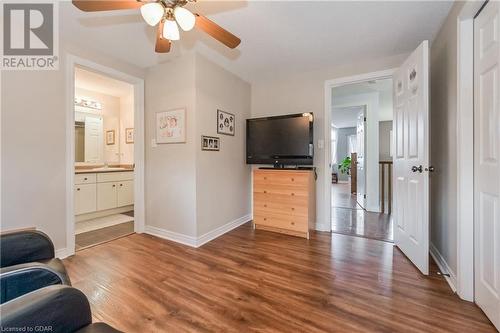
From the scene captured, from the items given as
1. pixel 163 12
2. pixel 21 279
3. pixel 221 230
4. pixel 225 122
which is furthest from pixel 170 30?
pixel 221 230

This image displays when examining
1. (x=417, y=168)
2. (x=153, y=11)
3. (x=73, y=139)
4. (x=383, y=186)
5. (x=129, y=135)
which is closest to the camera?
(x=153, y=11)

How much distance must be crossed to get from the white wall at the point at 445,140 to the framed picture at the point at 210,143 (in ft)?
7.90

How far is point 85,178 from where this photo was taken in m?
3.61

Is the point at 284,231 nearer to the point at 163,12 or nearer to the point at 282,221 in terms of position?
the point at 282,221

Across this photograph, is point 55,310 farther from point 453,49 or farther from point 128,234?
point 453,49

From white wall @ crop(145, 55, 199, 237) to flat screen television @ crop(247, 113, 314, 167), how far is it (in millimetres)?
1026

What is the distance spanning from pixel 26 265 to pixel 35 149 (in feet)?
5.71

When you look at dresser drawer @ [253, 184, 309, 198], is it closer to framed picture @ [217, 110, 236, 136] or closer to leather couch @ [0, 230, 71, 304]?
framed picture @ [217, 110, 236, 136]

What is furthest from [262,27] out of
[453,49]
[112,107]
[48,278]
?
[112,107]

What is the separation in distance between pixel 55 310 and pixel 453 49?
113 inches

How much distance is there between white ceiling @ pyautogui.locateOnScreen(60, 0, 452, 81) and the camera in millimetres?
1854

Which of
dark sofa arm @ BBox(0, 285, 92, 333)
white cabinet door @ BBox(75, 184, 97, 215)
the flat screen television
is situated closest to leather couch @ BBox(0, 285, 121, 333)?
dark sofa arm @ BBox(0, 285, 92, 333)

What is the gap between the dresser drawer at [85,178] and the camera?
3489 mm

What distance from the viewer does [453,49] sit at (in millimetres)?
1783
